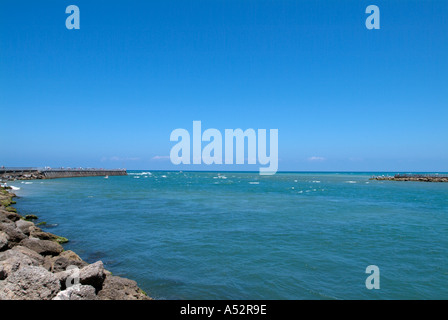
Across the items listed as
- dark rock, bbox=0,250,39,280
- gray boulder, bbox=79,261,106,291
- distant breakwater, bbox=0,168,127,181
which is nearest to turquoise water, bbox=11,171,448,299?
gray boulder, bbox=79,261,106,291

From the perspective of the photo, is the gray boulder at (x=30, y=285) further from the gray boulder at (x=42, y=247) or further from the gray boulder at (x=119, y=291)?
the gray boulder at (x=42, y=247)

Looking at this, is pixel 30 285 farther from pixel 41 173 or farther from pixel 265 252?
pixel 41 173

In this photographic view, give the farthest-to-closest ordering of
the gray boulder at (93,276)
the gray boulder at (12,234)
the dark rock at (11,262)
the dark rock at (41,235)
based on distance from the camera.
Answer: the dark rock at (41,235)
the gray boulder at (12,234)
the gray boulder at (93,276)
the dark rock at (11,262)

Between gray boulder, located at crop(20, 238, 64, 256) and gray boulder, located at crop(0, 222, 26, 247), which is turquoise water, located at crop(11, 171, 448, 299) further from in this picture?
gray boulder, located at crop(0, 222, 26, 247)

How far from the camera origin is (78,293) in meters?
7.85

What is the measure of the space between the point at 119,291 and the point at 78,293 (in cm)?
142

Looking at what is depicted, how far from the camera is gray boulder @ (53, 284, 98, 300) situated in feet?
24.7

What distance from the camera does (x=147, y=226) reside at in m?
21.9

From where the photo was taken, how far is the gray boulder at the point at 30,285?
724 centimetres

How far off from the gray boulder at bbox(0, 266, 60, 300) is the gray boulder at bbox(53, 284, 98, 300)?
0.97ft

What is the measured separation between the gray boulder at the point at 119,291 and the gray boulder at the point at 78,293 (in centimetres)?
40

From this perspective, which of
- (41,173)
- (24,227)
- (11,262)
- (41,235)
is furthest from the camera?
(41,173)

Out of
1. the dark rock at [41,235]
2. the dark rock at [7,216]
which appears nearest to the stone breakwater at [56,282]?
the dark rock at [41,235]

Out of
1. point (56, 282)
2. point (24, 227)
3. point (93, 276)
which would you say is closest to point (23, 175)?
point (24, 227)
